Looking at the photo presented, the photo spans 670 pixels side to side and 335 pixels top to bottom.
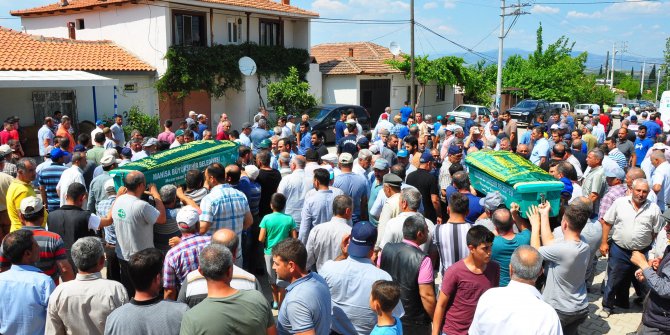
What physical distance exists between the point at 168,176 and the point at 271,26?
60.6 ft

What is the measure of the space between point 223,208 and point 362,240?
191cm

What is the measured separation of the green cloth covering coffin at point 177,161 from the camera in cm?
630

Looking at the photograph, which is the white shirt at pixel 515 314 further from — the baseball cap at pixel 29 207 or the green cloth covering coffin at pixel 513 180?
the baseball cap at pixel 29 207

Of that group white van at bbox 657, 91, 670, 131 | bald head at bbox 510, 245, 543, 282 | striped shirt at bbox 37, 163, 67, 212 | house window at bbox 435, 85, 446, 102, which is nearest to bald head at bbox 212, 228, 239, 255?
bald head at bbox 510, 245, 543, 282

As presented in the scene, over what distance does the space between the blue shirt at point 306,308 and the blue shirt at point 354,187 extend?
3.14m

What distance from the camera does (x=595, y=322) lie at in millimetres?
5859

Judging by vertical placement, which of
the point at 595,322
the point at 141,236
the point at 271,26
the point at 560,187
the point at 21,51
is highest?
the point at 271,26

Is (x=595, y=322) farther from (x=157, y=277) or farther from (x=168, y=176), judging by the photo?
(x=168, y=176)

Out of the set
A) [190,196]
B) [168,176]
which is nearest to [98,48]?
[168,176]

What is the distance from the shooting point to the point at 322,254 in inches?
190

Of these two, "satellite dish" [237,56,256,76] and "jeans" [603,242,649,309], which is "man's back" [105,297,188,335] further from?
"satellite dish" [237,56,256,76]

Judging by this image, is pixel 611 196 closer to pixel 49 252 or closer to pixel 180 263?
pixel 180 263

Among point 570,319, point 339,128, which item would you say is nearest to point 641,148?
point 339,128

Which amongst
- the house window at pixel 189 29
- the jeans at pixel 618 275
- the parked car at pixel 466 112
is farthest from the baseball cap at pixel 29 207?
the parked car at pixel 466 112
